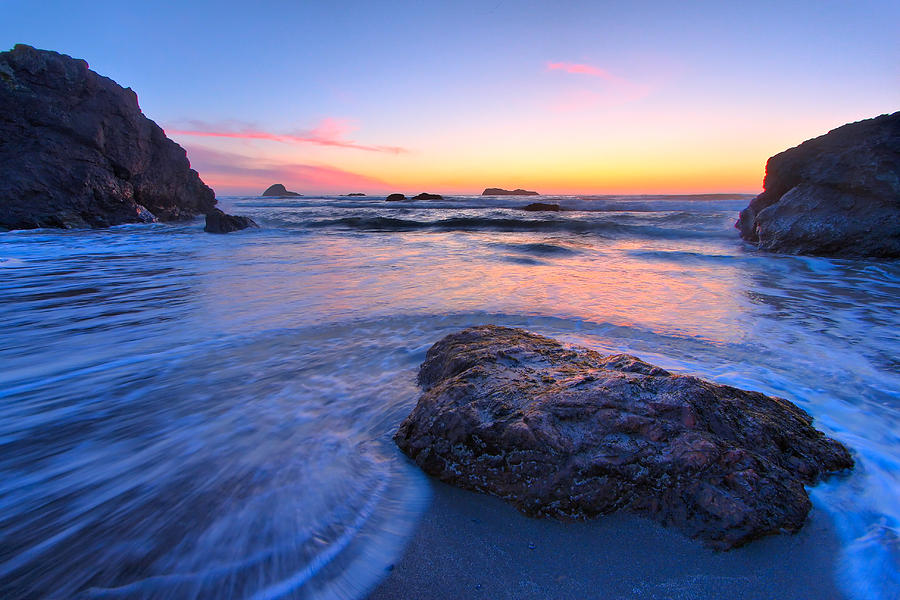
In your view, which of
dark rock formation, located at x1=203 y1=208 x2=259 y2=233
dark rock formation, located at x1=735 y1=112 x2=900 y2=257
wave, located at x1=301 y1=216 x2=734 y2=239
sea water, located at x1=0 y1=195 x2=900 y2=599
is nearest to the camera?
sea water, located at x1=0 y1=195 x2=900 y2=599

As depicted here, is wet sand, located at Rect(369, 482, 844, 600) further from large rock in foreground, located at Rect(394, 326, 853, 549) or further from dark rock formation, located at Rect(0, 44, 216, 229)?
dark rock formation, located at Rect(0, 44, 216, 229)

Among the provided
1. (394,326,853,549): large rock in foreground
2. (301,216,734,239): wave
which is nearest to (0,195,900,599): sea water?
(394,326,853,549): large rock in foreground

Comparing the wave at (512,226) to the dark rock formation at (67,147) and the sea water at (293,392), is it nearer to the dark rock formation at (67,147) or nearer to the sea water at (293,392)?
the dark rock formation at (67,147)

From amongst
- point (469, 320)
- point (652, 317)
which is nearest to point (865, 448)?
point (652, 317)

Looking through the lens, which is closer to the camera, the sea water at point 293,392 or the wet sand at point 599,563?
the wet sand at point 599,563

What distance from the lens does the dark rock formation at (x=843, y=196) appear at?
7598 millimetres

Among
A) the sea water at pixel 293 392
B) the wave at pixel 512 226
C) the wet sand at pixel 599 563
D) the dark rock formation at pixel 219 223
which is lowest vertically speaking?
the wet sand at pixel 599 563

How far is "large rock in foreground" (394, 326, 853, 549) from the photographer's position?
1467 mm

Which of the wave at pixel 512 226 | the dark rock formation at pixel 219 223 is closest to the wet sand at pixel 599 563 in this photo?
the wave at pixel 512 226

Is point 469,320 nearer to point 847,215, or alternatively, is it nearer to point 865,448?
point 865,448

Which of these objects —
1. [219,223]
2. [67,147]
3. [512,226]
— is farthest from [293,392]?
[67,147]

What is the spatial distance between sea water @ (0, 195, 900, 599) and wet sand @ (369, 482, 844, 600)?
0.10m

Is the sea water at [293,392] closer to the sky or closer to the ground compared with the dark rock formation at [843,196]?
closer to the ground

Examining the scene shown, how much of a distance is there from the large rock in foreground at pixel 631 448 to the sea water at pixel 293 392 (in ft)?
0.66
